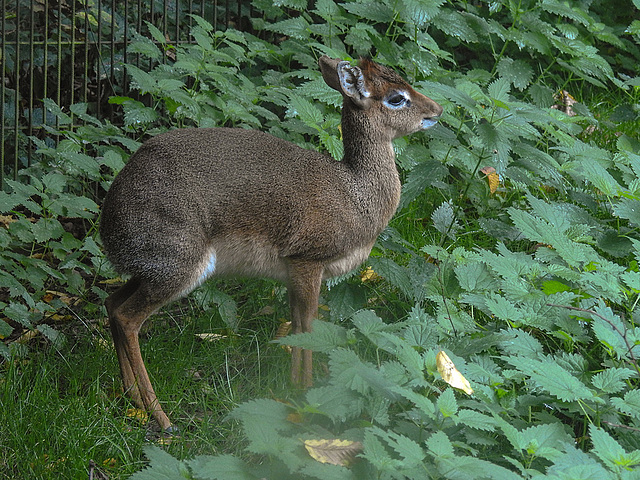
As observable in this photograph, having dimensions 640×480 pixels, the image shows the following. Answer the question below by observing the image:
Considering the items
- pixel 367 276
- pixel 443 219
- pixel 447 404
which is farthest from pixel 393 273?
pixel 447 404

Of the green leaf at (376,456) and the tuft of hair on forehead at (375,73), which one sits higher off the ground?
the tuft of hair on forehead at (375,73)

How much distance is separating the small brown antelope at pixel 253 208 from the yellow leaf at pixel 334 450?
116cm

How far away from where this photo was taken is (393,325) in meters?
2.81

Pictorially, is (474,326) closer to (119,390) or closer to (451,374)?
(451,374)

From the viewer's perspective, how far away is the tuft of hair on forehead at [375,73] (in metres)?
3.99

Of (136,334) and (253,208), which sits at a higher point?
(253,208)

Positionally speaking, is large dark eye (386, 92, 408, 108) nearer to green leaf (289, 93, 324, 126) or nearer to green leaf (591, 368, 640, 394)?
green leaf (289, 93, 324, 126)

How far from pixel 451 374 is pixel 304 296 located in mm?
1177

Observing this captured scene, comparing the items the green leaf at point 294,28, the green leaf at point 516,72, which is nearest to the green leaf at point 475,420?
the green leaf at point 294,28

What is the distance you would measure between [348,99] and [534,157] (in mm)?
959

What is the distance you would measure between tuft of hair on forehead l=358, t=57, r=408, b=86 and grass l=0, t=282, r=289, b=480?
4.19 ft

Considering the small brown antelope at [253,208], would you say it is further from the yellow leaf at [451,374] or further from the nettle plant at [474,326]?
the yellow leaf at [451,374]

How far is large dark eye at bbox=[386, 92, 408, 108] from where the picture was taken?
4.04 metres

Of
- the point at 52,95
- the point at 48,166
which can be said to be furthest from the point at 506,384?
the point at 52,95
